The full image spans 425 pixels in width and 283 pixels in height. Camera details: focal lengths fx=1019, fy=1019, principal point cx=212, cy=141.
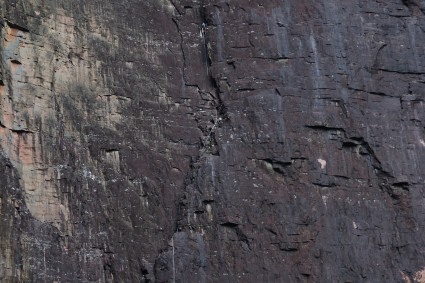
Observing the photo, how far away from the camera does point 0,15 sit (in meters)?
13.2

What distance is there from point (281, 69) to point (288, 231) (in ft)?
7.92

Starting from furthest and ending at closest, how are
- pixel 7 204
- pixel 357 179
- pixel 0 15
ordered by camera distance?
pixel 357 179 < pixel 0 15 < pixel 7 204

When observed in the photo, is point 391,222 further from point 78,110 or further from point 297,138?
point 78,110

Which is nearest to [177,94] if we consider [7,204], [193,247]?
[193,247]

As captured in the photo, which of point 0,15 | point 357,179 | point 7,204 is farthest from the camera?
point 357,179

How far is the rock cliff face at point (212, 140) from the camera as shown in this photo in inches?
508

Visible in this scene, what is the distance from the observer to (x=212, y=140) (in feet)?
46.1

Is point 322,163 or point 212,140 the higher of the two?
point 212,140

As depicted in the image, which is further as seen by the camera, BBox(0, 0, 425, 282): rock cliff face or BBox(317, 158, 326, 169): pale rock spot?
BBox(317, 158, 326, 169): pale rock spot

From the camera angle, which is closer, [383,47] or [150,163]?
[150,163]

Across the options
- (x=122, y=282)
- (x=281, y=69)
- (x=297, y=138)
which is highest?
(x=281, y=69)

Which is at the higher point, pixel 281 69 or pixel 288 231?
pixel 281 69

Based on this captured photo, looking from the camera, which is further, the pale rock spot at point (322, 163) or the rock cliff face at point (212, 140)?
the pale rock spot at point (322, 163)

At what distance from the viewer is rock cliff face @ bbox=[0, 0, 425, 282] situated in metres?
12.9
